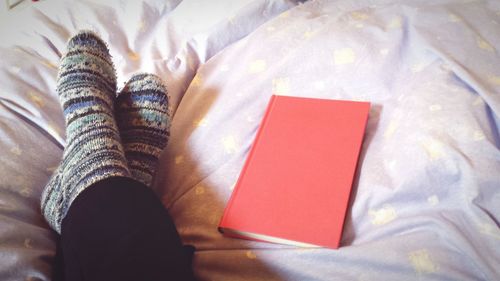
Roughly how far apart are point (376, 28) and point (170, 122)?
389mm

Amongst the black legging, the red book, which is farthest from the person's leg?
the red book

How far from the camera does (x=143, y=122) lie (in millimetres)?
696

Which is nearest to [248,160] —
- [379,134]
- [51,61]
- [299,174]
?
[299,174]

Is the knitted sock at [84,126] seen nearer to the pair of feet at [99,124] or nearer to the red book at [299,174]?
the pair of feet at [99,124]

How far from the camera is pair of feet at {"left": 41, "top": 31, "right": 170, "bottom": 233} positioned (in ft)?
1.78

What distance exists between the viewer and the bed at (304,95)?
46 centimetres

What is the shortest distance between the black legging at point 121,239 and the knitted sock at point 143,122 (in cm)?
13

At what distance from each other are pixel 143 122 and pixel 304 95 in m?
0.28

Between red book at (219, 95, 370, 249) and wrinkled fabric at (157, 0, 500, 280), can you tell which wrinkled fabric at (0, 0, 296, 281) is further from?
red book at (219, 95, 370, 249)

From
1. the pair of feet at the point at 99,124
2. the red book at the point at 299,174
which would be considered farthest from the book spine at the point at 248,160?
the pair of feet at the point at 99,124

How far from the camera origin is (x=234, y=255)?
19.4 inches

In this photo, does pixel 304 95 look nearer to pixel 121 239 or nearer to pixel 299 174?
pixel 299 174

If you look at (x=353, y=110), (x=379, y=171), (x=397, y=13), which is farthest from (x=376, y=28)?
(x=379, y=171)

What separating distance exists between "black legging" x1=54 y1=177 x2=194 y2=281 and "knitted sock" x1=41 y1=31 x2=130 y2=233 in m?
0.04
